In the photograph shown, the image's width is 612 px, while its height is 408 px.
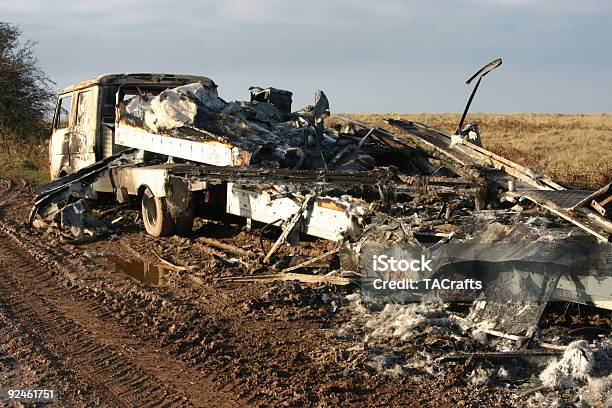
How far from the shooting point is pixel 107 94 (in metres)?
10.5

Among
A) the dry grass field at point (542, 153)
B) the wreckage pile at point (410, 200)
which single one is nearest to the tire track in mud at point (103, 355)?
the wreckage pile at point (410, 200)

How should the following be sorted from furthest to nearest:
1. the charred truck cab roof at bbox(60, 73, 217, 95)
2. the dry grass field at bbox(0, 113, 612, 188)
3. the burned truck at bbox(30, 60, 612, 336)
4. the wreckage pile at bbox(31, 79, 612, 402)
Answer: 1. the dry grass field at bbox(0, 113, 612, 188)
2. the charred truck cab roof at bbox(60, 73, 217, 95)
3. the burned truck at bbox(30, 60, 612, 336)
4. the wreckage pile at bbox(31, 79, 612, 402)

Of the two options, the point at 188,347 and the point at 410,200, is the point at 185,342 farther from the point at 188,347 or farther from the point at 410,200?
the point at 410,200

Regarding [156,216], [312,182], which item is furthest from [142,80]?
[312,182]

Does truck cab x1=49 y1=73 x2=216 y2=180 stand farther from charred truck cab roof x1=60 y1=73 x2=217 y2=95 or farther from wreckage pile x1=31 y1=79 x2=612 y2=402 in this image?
wreckage pile x1=31 y1=79 x2=612 y2=402

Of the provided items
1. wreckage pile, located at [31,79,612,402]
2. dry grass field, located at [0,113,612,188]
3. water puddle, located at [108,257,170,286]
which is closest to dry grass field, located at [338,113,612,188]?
dry grass field, located at [0,113,612,188]

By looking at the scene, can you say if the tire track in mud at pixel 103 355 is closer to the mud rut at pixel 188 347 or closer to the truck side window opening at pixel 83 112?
the mud rut at pixel 188 347

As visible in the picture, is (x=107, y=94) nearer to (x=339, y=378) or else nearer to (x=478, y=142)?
(x=478, y=142)

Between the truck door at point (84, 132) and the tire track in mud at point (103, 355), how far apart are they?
4340 millimetres

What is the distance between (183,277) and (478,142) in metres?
4.76

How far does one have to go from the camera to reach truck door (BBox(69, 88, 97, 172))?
10.7 meters

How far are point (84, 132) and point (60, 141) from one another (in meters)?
1.16

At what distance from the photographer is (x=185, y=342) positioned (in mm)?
4965

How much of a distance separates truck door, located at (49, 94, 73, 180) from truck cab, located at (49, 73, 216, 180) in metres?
0.02
